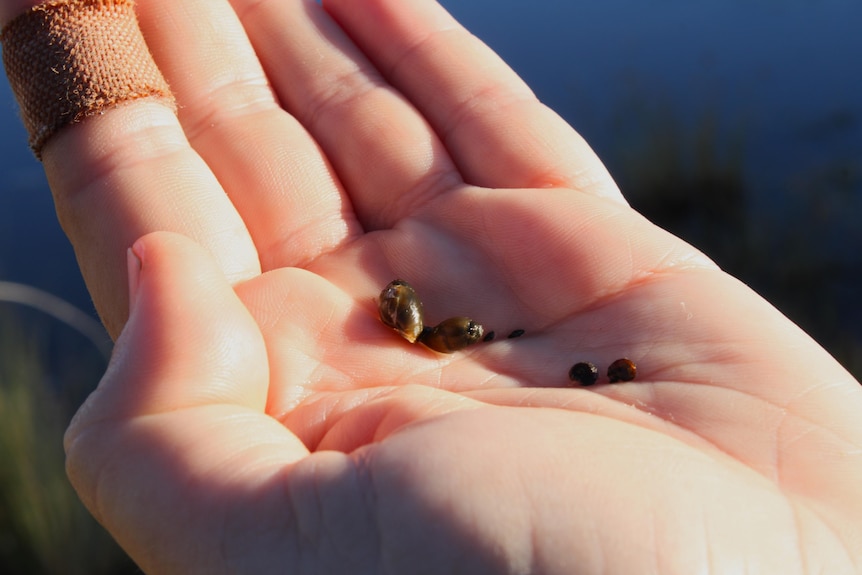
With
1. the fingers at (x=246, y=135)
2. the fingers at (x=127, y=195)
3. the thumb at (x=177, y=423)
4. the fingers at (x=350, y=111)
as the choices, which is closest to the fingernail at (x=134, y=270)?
the thumb at (x=177, y=423)

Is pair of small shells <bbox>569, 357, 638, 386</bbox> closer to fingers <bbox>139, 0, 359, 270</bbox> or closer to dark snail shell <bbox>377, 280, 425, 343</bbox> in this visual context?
dark snail shell <bbox>377, 280, 425, 343</bbox>

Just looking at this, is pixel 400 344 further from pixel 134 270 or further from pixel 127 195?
pixel 127 195

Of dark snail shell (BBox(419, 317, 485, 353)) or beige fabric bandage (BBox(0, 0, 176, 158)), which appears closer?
dark snail shell (BBox(419, 317, 485, 353))

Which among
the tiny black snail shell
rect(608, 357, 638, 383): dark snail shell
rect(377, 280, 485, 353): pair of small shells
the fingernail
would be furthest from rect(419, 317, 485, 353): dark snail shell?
the fingernail

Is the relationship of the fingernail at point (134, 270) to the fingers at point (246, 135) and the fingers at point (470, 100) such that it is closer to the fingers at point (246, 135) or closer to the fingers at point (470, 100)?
the fingers at point (246, 135)

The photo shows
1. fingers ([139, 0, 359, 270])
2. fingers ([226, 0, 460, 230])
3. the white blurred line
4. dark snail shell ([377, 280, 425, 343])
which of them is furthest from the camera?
the white blurred line

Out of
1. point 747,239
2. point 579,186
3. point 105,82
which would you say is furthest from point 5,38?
point 747,239

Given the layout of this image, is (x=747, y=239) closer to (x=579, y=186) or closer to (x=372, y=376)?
(x=579, y=186)
